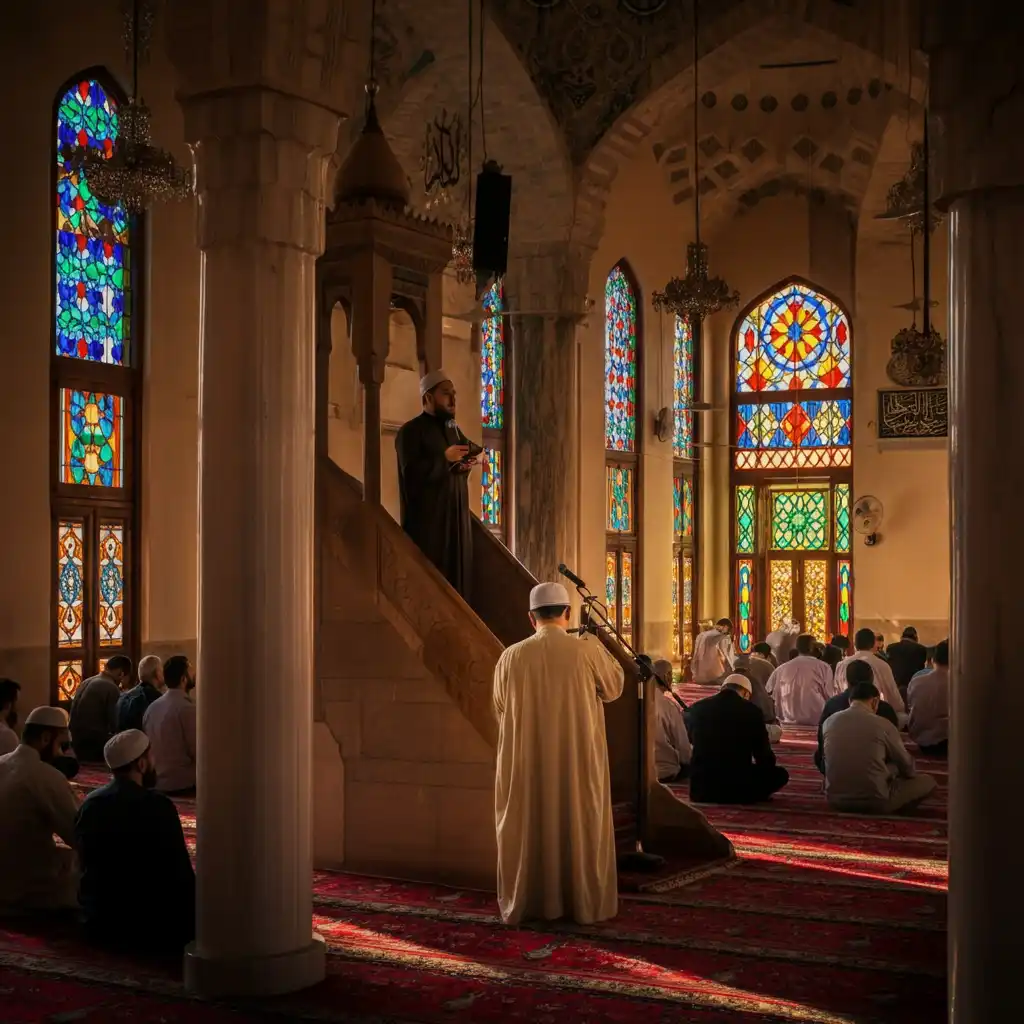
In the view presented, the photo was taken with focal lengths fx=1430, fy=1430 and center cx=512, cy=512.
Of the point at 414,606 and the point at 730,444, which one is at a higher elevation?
the point at 730,444

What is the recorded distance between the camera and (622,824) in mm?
5637

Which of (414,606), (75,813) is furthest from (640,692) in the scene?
(75,813)

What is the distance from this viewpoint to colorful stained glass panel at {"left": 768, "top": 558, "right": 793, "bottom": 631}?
16172mm

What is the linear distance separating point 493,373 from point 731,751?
684 centimetres

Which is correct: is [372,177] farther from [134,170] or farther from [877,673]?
[877,673]

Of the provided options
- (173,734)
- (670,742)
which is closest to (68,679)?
(173,734)

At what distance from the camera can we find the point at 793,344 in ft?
53.2

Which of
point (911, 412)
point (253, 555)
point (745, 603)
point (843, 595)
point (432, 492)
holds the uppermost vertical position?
point (911, 412)

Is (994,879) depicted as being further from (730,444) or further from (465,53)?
(730,444)

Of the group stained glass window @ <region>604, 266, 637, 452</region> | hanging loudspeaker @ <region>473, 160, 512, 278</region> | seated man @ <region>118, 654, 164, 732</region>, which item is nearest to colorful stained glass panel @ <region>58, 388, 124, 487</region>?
seated man @ <region>118, 654, 164, 732</region>

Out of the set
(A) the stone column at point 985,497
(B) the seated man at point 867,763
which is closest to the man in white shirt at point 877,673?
(B) the seated man at point 867,763

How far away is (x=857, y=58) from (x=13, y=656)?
705cm

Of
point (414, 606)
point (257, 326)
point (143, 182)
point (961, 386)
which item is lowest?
point (414, 606)

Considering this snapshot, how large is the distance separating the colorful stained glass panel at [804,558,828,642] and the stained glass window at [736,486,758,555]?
2.43 ft
